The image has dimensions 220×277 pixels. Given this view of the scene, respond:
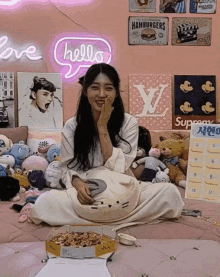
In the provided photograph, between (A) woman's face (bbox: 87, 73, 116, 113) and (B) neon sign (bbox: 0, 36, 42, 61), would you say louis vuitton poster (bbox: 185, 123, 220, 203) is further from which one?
(B) neon sign (bbox: 0, 36, 42, 61)

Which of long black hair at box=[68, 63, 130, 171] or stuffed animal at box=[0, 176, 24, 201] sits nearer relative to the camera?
long black hair at box=[68, 63, 130, 171]

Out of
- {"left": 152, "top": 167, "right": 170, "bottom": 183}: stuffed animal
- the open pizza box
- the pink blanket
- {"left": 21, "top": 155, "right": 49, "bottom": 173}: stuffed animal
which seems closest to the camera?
the open pizza box

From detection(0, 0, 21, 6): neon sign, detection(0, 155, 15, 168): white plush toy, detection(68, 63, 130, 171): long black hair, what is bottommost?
detection(0, 155, 15, 168): white plush toy

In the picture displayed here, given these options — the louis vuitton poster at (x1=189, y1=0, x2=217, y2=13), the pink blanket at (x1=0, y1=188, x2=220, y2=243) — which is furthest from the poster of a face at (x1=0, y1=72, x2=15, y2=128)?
the louis vuitton poster at (x1=189, y1=0, x2=217, y2=13)

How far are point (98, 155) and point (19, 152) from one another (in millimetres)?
915

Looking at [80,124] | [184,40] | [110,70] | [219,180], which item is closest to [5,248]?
[80,124]

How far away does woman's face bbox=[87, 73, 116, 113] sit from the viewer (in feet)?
5.33

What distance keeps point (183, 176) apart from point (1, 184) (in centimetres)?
127

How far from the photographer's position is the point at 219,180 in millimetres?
2084

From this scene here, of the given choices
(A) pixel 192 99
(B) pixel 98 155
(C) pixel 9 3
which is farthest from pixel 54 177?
(C) pixel 9 3

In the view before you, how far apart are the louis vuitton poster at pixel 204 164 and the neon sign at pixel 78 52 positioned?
1.20 m

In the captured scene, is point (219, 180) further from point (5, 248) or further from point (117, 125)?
point (5, 248)

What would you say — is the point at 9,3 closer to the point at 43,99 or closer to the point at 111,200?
the point at 43,99

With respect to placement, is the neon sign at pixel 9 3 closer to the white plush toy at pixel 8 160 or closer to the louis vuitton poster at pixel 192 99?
the white plush toy at pixel 8 160
